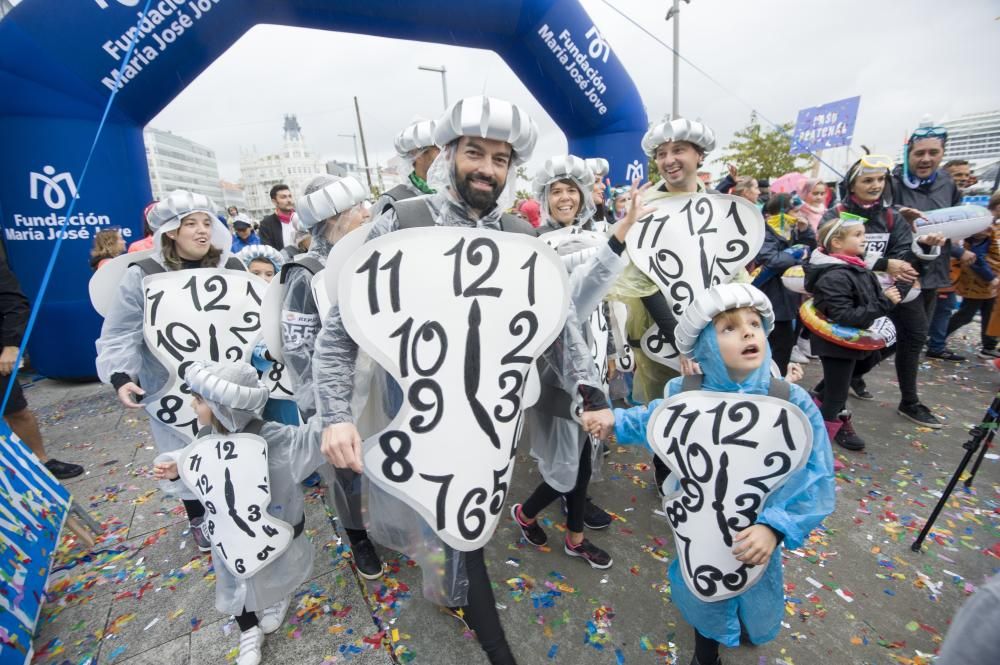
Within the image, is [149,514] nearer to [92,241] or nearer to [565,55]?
[92,241]

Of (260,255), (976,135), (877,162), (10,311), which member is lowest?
(10,311)

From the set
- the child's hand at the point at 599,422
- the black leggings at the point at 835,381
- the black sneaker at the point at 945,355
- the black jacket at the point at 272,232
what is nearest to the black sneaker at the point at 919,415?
the black leggings at the point at 835,381

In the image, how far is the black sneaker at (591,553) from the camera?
7.61 feet

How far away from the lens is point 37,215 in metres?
4.80

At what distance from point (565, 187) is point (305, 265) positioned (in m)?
1.54

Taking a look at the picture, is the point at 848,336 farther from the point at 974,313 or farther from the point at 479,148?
the point at 974,313

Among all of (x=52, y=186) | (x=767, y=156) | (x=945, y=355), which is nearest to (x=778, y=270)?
(x=945, y=355)

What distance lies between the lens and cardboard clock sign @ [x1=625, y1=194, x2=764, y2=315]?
2.43 meters

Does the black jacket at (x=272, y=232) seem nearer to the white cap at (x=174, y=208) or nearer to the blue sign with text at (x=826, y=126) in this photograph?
the white cap at (x=174, y=208)

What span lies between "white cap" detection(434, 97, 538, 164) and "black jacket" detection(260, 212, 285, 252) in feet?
16.7

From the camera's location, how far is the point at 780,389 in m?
1.55

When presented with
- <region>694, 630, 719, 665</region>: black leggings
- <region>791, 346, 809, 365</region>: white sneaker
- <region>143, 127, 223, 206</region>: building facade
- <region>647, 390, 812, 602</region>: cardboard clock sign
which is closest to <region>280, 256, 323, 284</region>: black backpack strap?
<region>647, 390, 812, 602</region>: cardboard clock sign

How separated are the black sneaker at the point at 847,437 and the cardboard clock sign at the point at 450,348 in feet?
10.2

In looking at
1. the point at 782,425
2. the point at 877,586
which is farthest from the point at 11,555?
the point at 877,586
